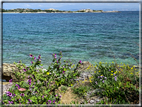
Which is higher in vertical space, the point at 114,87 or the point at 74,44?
the point at 74,44

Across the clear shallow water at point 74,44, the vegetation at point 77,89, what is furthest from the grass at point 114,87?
the clear shallow water at point 74,44

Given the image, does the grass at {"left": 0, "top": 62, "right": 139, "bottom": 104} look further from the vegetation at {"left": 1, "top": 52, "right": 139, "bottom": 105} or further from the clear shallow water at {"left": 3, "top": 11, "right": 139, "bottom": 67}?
the clear shallow water at {"left": 3, "top": 11, "right": 139, "bottom": 67}

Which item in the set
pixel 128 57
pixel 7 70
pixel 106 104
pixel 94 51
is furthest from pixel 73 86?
pixel 94 51

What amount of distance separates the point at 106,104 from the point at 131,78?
4.48ft

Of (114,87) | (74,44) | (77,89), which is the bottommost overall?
(77,89)

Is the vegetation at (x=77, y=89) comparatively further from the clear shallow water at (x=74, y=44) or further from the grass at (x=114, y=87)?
the clear shallow water at (x=74, y=44)

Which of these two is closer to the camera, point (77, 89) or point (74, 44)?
point (77, 89)

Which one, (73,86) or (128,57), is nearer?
(73,86)

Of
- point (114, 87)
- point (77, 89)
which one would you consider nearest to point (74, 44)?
point (77, 89)

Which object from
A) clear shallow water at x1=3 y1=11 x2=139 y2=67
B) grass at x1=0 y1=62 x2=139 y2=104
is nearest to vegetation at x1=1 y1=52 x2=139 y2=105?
grass at x1=0 y1=62 x2=139 y2=104

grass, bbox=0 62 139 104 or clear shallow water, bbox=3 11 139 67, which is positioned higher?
clear shallow water, bbox=3 11 139 67

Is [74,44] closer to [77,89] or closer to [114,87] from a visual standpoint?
[77,89]

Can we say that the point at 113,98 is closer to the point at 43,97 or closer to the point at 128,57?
the point at 43,97

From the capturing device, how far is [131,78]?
434cm
